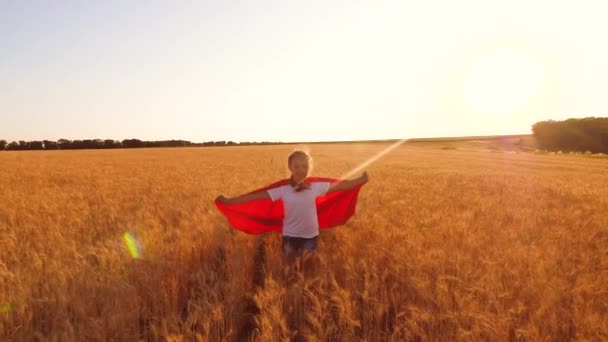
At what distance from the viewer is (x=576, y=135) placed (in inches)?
2328

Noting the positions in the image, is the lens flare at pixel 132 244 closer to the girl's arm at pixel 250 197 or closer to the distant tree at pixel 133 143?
the girl's arm at pixel 250 197

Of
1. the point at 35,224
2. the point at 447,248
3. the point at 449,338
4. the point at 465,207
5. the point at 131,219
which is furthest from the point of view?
the point at 465,207

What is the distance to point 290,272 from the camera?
3.27 metres

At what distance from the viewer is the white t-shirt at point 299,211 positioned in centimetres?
406

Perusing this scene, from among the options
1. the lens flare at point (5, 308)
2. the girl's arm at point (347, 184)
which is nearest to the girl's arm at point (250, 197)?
the girl's arm at point (347, 184)

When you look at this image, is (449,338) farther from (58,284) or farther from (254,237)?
(254,237)

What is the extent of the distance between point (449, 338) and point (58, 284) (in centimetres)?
264

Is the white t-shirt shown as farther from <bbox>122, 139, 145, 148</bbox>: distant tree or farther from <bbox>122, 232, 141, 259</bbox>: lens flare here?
<bbox>122, 139, 145, 148</bbox>: distant tree

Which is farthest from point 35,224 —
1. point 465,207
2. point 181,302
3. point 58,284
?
point 465,207

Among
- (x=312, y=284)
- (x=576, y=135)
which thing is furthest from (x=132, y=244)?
(x=576, y=135)

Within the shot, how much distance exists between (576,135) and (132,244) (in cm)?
7011

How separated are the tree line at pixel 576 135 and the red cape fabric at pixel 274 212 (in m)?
67.3

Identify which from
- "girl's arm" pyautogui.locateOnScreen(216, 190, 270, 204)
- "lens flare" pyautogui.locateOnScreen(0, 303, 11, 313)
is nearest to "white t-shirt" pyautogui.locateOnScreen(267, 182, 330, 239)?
"girl's arm" pyautogui.locateOnScreen(216, 190, 270, 204)

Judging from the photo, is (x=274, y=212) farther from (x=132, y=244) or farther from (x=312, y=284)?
(x=312, y=284)
